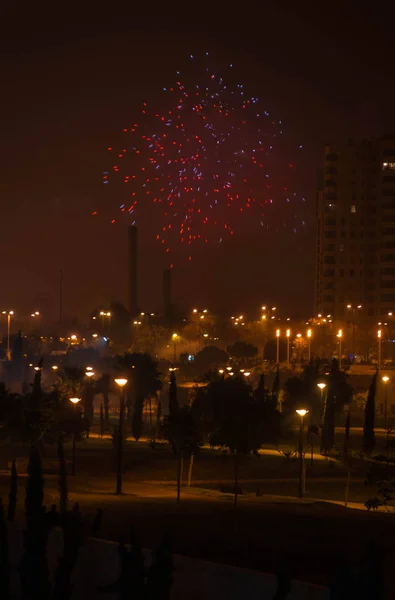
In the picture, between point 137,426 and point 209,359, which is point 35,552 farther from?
point 209,359

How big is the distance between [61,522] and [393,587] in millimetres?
5770

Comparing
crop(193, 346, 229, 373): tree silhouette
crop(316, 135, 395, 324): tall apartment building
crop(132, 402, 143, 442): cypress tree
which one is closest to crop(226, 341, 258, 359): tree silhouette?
crop(193, 346, 229, 373): tree silhouette

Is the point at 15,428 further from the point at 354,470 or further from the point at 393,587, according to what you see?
the point at 393,587

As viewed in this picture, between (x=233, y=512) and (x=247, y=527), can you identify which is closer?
(x=247, y=527)

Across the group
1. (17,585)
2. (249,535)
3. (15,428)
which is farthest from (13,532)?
(15,428)

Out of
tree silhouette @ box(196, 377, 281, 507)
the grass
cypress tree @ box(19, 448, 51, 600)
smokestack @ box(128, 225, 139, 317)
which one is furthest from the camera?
smokestack @ box(128, 225, 139, 317)

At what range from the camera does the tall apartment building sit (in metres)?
134

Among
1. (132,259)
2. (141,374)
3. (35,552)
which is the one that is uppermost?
(132,259)

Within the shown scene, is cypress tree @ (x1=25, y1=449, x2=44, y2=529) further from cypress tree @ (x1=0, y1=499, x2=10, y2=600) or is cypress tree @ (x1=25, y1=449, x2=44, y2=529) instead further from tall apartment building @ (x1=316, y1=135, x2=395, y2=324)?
tall apartment building @ (x1=316, y1=135, x2=395, y2=324)

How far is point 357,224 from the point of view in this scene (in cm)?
13512

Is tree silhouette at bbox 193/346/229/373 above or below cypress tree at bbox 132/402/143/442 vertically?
above

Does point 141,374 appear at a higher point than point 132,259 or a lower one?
lower

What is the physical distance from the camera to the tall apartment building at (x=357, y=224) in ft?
439

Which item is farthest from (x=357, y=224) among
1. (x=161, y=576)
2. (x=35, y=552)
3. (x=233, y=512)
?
(x=161, y=576)
